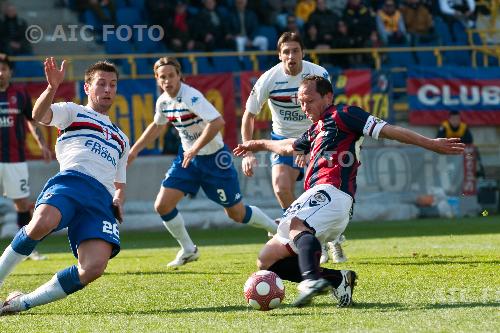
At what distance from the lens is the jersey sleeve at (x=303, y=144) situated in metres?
7.94

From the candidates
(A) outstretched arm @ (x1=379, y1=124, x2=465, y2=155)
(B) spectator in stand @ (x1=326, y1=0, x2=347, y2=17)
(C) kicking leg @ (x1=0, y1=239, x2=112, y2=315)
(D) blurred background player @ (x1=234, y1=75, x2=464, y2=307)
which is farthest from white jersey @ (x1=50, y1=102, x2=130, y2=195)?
(B) spectator in stand @ (x1=326, y1=0, x2=347, y2=17)

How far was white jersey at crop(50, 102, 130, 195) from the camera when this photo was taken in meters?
7.85

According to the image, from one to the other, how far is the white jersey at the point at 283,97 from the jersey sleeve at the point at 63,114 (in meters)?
3.57

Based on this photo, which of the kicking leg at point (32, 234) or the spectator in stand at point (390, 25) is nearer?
the kicking leg at point (32, 234)

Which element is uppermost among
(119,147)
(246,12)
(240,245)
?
(246,12)

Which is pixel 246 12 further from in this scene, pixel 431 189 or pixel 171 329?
pixel 171 329

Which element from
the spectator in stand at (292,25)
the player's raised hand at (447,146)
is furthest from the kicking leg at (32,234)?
the spectator in stand at (292,25)

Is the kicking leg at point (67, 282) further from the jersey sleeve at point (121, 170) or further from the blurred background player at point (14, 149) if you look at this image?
the blurred background player at point (14, 149)

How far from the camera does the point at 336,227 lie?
759cm

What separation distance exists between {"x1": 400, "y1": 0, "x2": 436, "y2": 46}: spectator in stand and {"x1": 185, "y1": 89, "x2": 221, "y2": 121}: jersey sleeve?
520 inches

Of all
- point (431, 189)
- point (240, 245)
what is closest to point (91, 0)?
point (431, 189)

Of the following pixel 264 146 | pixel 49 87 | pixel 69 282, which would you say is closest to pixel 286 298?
pixel 264 146

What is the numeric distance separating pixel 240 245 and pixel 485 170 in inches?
309

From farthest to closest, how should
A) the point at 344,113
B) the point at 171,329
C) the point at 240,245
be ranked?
the point at 240,245 < the point at 344,113 < the point at 171,329
